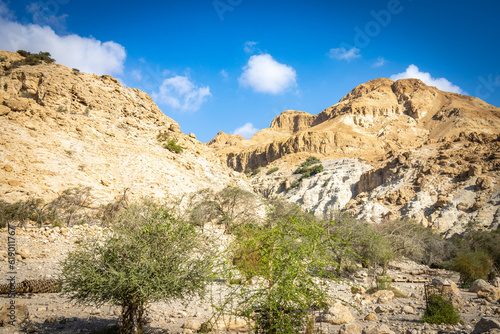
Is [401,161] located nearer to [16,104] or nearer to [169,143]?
[169,143]

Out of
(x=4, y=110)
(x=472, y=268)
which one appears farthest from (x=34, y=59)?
(x=472, y=268)

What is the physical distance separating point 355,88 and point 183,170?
440 ft

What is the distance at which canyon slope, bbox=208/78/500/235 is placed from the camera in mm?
34281

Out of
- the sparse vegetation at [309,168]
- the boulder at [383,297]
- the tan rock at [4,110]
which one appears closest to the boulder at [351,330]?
the boulder at [383,297]

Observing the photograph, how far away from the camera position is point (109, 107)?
28672 millimetres

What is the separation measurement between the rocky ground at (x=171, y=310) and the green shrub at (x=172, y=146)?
16.1 metres

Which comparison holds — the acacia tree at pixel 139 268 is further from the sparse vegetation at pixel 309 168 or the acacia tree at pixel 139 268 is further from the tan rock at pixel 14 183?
the sparse vegetation at pixel 309 168

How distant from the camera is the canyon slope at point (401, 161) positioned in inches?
1350

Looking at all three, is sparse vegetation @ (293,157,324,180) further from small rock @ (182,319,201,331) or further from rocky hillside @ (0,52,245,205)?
small rock @ (182,319,201,331)

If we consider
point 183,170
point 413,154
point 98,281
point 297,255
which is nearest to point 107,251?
point 98,281

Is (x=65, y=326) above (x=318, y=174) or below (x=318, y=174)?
below

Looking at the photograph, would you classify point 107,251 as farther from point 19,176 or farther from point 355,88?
point 355,88

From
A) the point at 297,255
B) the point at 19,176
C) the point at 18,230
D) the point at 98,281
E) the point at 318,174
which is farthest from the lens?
the point at 318,174

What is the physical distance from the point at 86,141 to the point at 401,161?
45.8 meters
